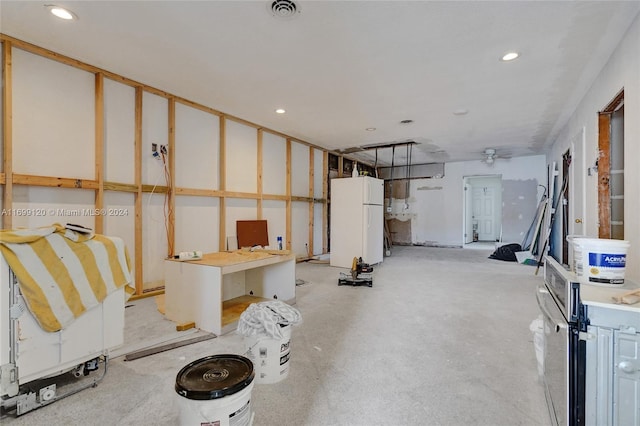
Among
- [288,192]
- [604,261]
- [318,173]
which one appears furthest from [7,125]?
[318,173]

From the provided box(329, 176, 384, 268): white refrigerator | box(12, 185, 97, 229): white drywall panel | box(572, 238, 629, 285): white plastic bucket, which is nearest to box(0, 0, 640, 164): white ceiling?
box(12, 185, 97, 229): white drywall panel

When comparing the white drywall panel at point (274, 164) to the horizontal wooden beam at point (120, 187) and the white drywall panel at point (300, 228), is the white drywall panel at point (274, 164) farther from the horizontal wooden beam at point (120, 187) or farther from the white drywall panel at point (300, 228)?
the horizontal wooden beam at point (120, 187)

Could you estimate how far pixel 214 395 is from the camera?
1227mm

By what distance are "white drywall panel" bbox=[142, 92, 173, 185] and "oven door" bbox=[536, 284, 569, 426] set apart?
161 inches

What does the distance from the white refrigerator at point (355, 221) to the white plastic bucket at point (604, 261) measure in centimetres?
430

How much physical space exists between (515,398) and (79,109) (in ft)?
14.7

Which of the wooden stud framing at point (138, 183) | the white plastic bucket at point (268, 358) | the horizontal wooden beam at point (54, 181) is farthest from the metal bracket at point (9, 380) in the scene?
the wooden stud framing at point (138, 183)

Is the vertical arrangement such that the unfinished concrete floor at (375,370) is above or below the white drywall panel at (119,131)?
below

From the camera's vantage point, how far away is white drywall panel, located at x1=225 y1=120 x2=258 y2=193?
4895mm

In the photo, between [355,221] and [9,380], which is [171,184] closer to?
[9,380]

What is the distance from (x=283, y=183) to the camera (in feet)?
19.8

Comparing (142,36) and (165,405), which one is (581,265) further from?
(142,36)

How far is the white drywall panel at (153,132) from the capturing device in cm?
376

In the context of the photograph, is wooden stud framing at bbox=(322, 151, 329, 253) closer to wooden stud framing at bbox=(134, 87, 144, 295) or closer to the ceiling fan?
the ceiling fan
